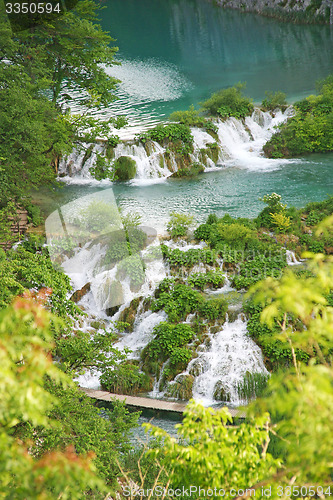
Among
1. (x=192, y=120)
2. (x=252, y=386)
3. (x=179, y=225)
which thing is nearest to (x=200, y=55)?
(x=192, y=120)

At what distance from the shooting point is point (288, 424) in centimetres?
235

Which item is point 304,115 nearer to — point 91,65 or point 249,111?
point 249,111

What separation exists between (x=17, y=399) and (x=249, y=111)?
2251cm

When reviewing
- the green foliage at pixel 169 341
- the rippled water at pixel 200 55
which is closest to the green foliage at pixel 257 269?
the green foliage at pixel 169 341

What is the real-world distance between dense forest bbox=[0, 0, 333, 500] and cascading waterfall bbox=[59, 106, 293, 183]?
1.54 ft

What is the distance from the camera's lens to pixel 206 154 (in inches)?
786

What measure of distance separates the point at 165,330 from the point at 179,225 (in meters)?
4.25

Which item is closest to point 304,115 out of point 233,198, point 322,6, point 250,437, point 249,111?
point 249,111

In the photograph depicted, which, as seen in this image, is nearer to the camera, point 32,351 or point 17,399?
point 17,399

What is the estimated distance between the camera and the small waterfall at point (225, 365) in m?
9.10

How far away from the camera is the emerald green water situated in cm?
2708

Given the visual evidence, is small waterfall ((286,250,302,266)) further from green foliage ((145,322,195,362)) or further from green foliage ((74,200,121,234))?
green foliage ((74,200,121,234))

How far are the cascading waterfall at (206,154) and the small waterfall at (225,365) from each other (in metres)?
10.4

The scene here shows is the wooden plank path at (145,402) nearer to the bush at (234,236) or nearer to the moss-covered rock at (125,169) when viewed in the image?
the bush at (234,236)
